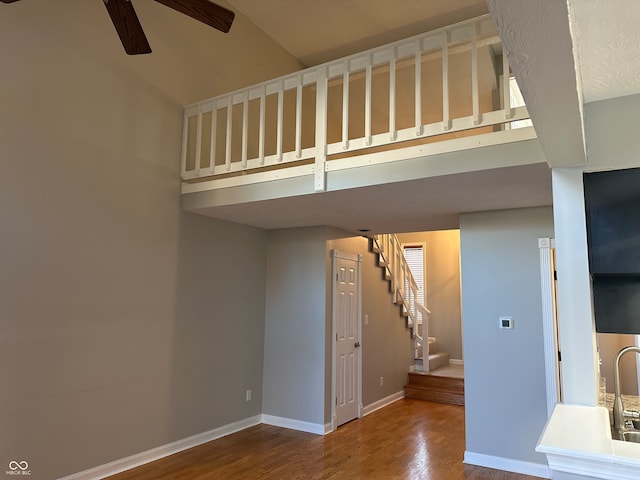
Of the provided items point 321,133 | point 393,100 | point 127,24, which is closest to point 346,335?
point 321,133

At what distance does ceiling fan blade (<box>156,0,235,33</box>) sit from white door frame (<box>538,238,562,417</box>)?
3168mm

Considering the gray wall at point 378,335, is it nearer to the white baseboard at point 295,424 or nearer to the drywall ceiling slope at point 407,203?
the drywall ceiling slope at point 407,203

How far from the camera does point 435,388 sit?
6781mm

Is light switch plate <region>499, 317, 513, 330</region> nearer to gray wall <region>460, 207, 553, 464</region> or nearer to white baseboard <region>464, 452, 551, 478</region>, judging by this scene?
gray wall <region>460, 207, 553, 464</region>

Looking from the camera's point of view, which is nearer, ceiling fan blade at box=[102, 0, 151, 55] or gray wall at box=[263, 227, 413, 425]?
ceiling fan blade at box=[102, 0, 151, 55]

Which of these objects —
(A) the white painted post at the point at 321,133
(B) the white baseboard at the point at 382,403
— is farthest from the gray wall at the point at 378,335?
(A) the white painted post at the point at 321,133

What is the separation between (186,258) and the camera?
14.7 ft

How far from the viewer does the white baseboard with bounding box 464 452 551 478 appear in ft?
12.4

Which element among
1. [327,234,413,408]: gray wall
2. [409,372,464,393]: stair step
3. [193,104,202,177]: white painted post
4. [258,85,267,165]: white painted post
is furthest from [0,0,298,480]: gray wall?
[409,372,464,393]: stair step

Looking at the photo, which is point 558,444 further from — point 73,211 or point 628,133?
point 73,211

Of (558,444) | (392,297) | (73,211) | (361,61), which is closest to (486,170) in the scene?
(361,61)

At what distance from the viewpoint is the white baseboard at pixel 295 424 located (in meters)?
4.96

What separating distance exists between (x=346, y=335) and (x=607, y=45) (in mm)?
4231

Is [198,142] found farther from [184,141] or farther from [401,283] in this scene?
[401,283]
